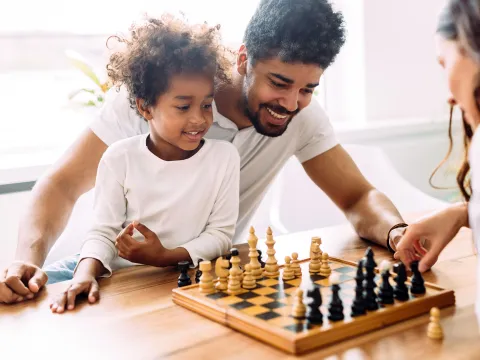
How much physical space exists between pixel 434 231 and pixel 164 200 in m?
0.67

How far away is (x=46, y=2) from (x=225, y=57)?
1.49 m

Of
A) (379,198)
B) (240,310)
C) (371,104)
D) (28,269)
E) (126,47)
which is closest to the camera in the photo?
(240,310)

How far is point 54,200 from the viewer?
6.57 feet

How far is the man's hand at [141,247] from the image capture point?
156cm

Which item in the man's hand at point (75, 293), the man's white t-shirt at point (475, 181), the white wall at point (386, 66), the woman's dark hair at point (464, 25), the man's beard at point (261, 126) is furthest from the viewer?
the white wall at point (386, 66)

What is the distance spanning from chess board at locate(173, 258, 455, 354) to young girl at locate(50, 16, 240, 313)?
300 millimetres

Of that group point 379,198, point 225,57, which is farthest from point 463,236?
point 225,57

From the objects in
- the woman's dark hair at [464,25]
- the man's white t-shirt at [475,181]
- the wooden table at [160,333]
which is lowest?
the wooden table at [160,333]

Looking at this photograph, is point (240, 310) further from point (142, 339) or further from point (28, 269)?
point (28, 269)

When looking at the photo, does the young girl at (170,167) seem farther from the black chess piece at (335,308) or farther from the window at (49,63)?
the window at (49,63)

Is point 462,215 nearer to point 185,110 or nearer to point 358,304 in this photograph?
point 358,304

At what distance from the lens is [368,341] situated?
1.14 metres

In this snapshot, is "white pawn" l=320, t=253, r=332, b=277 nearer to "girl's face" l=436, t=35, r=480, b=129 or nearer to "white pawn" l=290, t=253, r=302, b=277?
"white pawn" l=290, t=253, r=302, b=277

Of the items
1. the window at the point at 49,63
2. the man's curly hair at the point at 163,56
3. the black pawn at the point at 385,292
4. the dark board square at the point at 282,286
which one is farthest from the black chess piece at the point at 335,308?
the window at the point at 49,63
